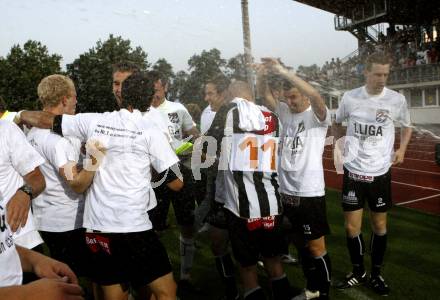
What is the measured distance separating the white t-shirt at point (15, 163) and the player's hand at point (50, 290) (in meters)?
1.50

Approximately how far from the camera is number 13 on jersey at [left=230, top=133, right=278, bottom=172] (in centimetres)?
266

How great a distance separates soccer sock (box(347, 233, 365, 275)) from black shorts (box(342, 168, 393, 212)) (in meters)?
0.28

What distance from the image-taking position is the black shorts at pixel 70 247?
9.35 feet

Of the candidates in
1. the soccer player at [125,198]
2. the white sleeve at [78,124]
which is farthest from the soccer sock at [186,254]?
the white sleeve at [78,124]

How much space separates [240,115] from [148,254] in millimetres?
1024

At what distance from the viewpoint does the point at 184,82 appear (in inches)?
187

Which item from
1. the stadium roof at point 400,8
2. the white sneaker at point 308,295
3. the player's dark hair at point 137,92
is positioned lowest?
the white sneaker at point 308,295

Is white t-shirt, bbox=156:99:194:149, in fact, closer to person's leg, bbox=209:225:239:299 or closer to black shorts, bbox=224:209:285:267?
person's leg, bbox=209:225:239:299

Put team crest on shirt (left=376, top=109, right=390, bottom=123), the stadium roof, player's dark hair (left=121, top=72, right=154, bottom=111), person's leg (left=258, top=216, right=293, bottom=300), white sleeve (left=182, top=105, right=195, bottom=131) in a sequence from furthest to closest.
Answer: white sleeve (left=182, top=105, right=195, bottom=131), the stadium roof, team crest on shirt (left=376, top=109, right=390, bottom=123), person's leg (left=258, top=216, right=293, bottom=300), player's dark hair (left=121, top=72, right=154, bottom=111)

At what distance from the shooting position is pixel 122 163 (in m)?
2.38

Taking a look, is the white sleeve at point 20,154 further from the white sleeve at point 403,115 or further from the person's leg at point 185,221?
the white sleeve at point 403,115

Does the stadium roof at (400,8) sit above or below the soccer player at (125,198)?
above

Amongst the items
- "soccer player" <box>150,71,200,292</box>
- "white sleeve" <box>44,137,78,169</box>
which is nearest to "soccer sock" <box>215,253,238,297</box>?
"soccer player" <box>150,71,200,292</box>

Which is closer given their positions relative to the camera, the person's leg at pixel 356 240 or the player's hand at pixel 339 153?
the person's leg at pixel 356 240
